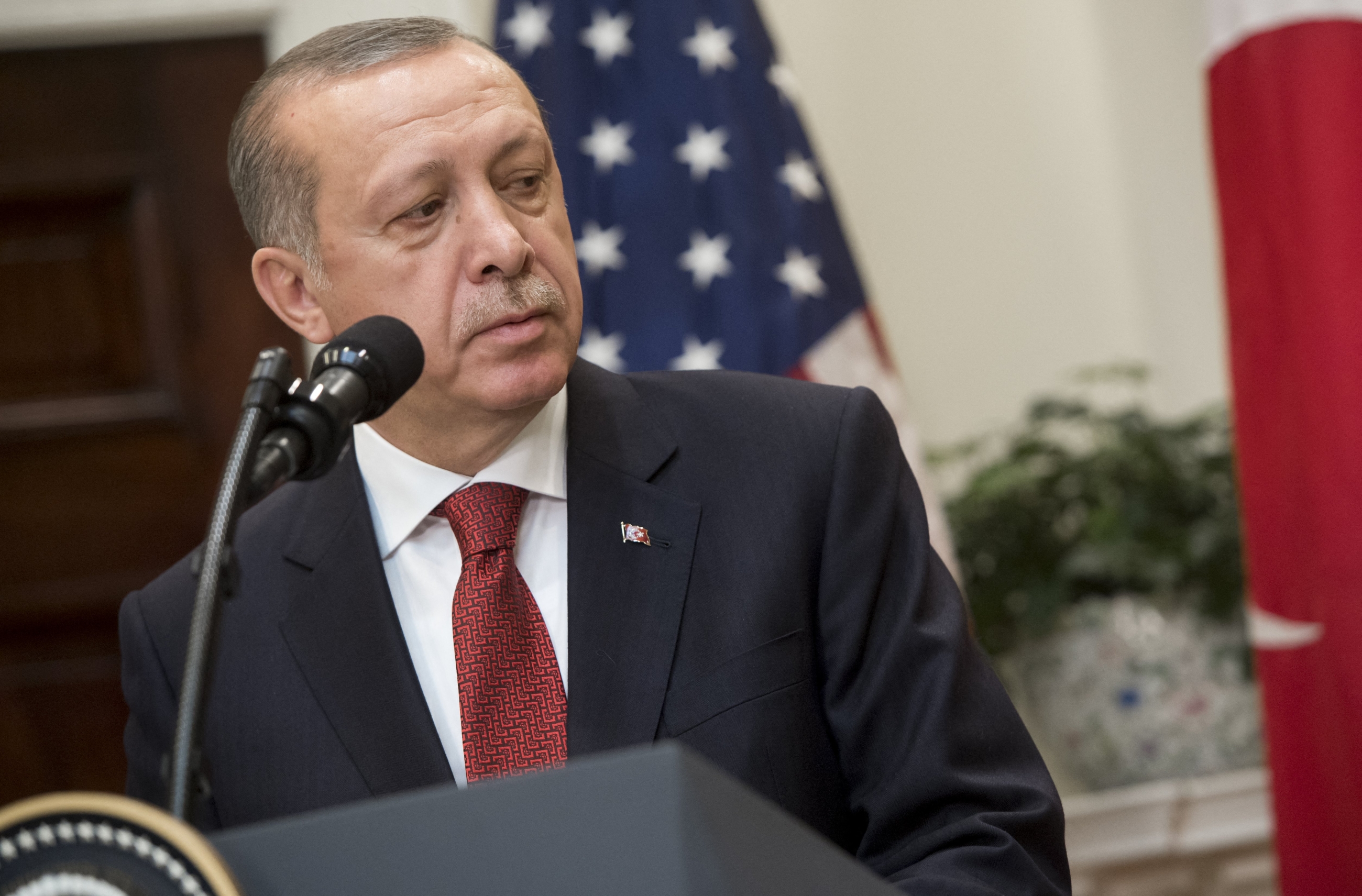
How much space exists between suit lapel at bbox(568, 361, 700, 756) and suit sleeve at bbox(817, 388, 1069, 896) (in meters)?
0.16

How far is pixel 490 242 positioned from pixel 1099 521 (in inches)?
67.6

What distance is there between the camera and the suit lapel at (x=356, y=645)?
1.31m

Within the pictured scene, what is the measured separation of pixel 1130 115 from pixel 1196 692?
133 cm

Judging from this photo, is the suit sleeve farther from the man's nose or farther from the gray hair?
the gray hair

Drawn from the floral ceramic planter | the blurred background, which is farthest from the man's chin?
the floral ceramic planter

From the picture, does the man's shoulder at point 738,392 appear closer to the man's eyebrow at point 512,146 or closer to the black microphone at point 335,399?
the man's eyebrow at point 512,146

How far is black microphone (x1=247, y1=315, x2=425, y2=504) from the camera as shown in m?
0.82

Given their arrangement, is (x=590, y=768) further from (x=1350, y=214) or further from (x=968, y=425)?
(x=968, y=425)

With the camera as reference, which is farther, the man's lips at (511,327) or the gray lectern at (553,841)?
the man's lips at (511,327)

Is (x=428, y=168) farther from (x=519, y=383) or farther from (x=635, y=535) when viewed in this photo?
(x=635, y=535)

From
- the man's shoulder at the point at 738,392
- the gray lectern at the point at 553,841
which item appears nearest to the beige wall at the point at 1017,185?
the man's shoulder at the point at 738,392

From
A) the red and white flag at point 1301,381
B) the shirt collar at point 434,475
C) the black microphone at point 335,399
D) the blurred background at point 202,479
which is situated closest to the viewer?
the black microphone at point 335,399

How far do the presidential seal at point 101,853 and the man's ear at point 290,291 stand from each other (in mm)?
853

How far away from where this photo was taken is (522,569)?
140cm
